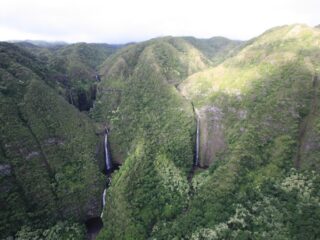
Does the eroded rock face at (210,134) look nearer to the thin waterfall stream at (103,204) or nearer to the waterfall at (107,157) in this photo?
the thin waterfall stream at (103,204)

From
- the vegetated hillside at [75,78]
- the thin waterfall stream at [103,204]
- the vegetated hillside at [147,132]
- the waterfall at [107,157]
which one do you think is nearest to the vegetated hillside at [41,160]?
the thin waterfall stream at [103,204]

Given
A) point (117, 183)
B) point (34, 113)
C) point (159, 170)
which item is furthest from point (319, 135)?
point (34, 113)

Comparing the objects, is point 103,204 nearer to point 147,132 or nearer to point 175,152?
point 175,152

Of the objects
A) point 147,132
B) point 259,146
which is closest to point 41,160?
point 147,132

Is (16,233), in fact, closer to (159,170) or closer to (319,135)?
(159,170)

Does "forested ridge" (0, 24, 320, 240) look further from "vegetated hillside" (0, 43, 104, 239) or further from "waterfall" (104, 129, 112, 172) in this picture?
"waterfall" (104, 129, 112, 172)

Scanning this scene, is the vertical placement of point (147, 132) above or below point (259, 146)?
below

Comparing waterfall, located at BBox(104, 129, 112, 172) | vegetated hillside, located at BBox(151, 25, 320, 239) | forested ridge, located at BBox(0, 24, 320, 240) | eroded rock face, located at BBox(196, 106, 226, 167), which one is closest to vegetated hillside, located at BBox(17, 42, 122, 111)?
forested ridge, located at BBox(0, 24, 320, 240)
